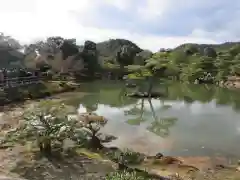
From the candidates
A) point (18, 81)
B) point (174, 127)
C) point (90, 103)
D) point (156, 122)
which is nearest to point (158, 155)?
point (174, 127)

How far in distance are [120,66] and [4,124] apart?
3796cm

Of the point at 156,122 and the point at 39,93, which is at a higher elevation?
the point at 39,93

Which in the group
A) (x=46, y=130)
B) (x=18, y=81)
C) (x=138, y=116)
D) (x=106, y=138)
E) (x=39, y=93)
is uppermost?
(x=18, y=81)

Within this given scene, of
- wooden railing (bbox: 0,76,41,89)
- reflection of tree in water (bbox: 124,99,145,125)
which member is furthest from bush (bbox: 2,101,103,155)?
wooden railing (bbox: 0,76,41,89)

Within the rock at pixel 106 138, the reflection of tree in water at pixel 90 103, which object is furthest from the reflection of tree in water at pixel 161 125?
the reflection of tree in water at pixel 90 103

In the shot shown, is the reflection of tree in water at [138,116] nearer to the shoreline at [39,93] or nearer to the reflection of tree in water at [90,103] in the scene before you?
the reflection of tree in water at [90,103]

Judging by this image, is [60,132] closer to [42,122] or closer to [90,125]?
[42,122]

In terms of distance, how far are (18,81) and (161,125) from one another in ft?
50.4

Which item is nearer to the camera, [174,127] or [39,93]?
[174,127]

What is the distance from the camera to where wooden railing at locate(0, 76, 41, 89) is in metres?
24.7

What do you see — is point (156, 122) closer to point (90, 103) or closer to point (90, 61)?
point (90, 103)

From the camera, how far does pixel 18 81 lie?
27281 mm

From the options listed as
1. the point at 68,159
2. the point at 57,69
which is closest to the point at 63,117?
the point at 68,159

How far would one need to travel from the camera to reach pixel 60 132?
8.93m
